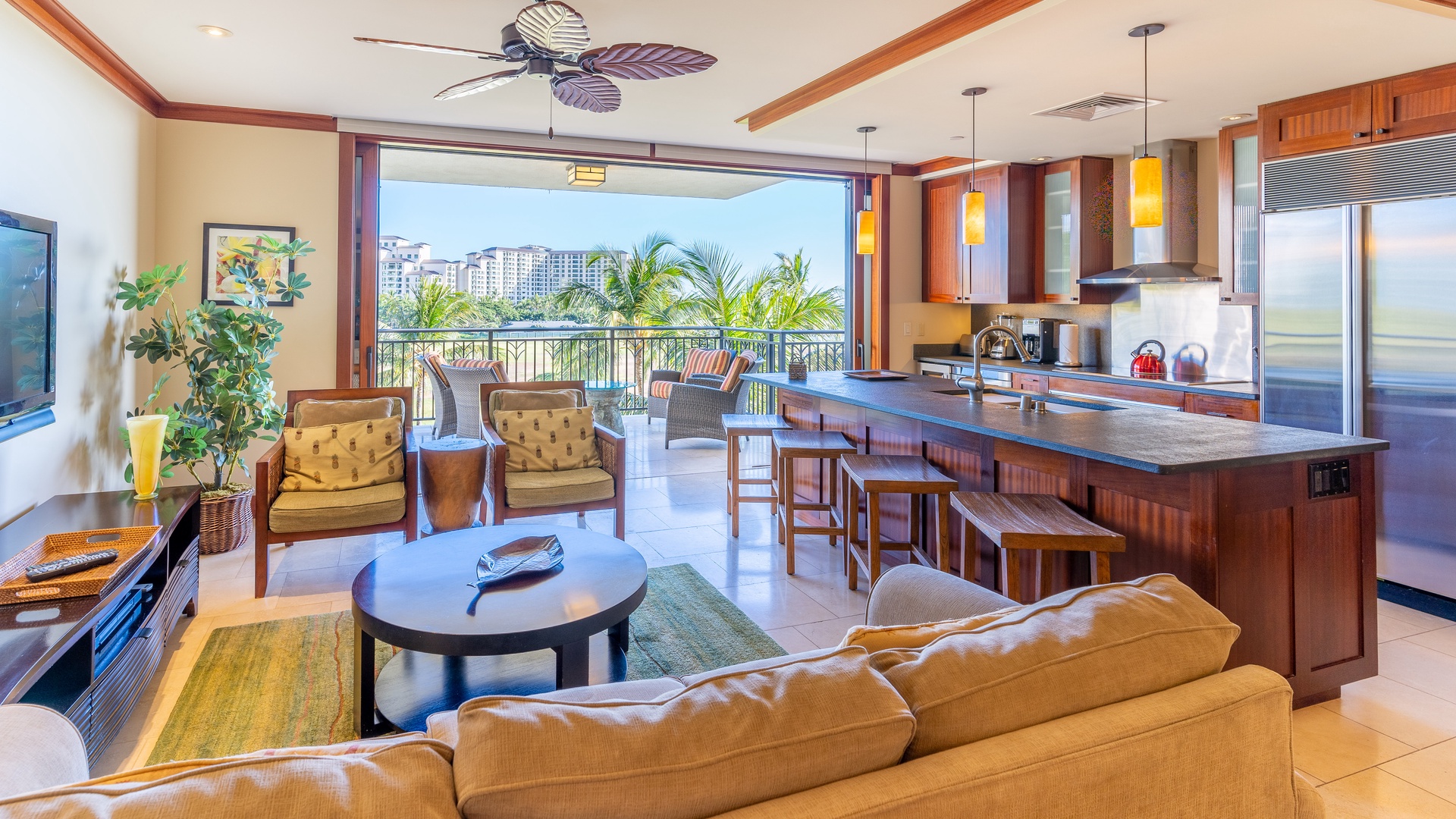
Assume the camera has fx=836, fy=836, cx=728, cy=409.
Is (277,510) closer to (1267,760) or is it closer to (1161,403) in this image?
(1267,760)

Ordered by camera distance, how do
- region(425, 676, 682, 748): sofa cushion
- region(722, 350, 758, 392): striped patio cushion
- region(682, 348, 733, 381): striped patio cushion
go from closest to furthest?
region(425, 676, 682, 748): sofa cushion
region(722, 350, 758, 392): striped patio cushion
region(682, 348, 733, 381): striped patio cushion

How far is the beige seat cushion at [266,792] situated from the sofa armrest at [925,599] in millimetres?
1206

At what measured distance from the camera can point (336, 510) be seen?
3611 mm

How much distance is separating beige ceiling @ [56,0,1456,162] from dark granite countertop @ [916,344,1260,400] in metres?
1.47

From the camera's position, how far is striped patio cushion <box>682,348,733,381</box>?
24.9 feet

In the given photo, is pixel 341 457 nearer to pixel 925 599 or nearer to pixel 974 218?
pixel 925 599

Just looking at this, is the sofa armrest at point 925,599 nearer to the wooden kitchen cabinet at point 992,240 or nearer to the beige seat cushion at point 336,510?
the beige seat cushion at point 336,510

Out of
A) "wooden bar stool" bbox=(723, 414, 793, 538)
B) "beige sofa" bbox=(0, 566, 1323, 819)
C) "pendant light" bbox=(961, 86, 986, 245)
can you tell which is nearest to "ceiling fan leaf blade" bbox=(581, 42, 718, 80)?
"pendant light" bbox=(961, 86, 986, 245)

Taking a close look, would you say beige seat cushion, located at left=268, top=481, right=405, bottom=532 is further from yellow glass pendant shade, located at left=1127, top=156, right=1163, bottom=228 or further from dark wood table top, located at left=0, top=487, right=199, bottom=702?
yellow glass pendant shade, located at left=1127, top=156, right=1163, bottom=228

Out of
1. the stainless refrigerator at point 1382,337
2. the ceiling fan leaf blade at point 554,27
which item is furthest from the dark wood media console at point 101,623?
the stainless refrigerator at point 1382,337

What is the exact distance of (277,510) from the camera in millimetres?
3539

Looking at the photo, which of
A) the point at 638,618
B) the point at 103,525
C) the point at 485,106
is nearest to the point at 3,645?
the point at 103,525

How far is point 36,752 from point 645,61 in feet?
8.52

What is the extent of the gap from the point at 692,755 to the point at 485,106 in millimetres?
4589
